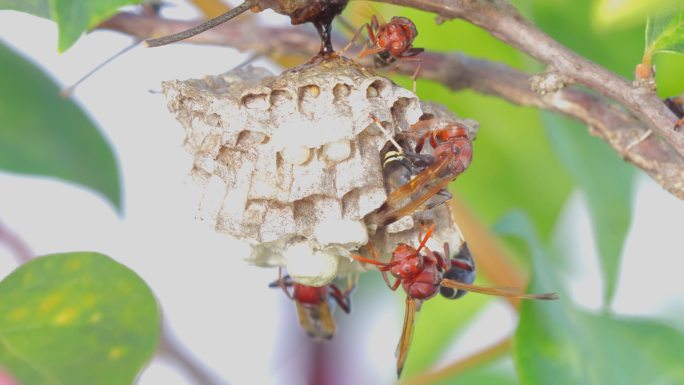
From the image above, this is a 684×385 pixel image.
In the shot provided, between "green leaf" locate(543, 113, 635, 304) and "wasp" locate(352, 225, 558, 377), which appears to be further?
"green leaf" locate(543, 113, 635, 304)

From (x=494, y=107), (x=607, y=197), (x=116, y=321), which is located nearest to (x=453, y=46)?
(x=494, y=107)

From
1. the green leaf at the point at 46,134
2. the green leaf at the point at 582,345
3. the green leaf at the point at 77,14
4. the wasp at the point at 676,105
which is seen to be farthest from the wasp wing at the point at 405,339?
the green leaf at the point at 46,134

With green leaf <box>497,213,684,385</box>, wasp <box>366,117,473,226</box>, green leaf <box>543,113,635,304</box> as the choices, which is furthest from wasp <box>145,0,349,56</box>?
green leaf <box>543,113,635,304</box>

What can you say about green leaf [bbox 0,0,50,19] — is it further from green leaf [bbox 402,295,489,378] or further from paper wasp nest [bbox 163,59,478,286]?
green leaf [bbox 402,295,489,378]

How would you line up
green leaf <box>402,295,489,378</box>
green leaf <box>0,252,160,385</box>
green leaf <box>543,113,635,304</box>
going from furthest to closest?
green leaf <box>402,295,489,378</box>
green leaf <box>543,113,635,304</box>
green leaf <box>0,252,160,385</box>

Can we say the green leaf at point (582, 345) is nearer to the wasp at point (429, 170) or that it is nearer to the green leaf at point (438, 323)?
the wasp at point (429, 170)

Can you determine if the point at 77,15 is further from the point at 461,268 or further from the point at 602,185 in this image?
the point at 602,185
